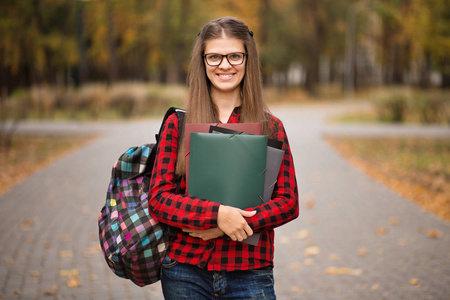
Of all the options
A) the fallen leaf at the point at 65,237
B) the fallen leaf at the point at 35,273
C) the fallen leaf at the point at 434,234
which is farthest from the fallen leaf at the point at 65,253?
the fallen leaf at the point at 434,234

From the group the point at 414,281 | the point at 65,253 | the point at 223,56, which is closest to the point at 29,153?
the point at 65,253

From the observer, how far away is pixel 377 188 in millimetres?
9031

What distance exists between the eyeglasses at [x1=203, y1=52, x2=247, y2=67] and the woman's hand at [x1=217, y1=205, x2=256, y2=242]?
581 mm

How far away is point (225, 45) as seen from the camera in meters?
2.04

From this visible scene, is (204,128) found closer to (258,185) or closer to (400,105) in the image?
(258,185)

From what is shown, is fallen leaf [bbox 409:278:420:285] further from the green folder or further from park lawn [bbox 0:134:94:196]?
park lawn [bbox 0:134:94:196]

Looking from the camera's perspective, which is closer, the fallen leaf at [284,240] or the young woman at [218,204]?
the young woman at [218,204]

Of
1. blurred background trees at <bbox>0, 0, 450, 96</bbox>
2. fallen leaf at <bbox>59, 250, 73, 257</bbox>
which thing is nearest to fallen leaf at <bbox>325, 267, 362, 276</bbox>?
fallen leaf at <bbox>59, 250, 73, 257</bbox>

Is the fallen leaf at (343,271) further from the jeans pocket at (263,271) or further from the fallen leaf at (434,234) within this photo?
the jeans pocket at (263,271)

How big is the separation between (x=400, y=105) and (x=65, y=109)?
50.1ft

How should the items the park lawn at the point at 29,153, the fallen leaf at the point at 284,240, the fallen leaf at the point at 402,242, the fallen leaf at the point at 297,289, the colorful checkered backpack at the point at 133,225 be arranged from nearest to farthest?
the colorful checkered backpack at the point at 133,225
the fallen leaf at the point at 297,289
the fallen leaf at the point at 402,242
the fallen leaf at the point at 284,240
the park lawn at the point at 29,153

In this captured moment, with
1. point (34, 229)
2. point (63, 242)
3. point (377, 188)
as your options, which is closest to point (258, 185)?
point (63, 242)

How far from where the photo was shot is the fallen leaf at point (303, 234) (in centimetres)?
615

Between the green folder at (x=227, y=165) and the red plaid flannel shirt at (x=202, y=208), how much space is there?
0.06m
